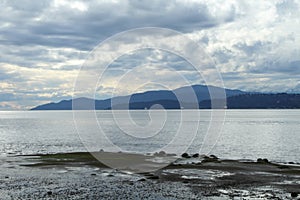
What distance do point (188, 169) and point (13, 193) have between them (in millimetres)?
27392

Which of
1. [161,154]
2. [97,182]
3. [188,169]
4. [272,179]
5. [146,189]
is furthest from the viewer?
[161,154]

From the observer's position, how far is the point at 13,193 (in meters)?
38.4

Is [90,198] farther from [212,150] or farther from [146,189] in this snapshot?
[212,150]

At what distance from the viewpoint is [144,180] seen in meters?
45.8

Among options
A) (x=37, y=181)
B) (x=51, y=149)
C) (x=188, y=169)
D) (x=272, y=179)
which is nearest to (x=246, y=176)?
(x=272, y=179)

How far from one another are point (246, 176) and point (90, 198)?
24.1m

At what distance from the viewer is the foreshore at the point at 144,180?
126 feet

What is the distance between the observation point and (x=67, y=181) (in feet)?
149

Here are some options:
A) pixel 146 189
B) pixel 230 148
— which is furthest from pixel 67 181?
pixel 230 148

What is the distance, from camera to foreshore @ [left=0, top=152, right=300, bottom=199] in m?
38.3

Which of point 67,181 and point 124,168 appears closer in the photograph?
point 67,181

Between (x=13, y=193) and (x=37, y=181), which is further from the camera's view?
(x=37, y=181)

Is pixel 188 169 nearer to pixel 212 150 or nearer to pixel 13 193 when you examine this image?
pixel 13 193

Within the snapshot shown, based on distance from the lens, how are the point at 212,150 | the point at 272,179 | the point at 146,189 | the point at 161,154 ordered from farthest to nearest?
Answer: the point at 212,150 < the point at 161,154 < the point at 272,179 < the point at 146,189
